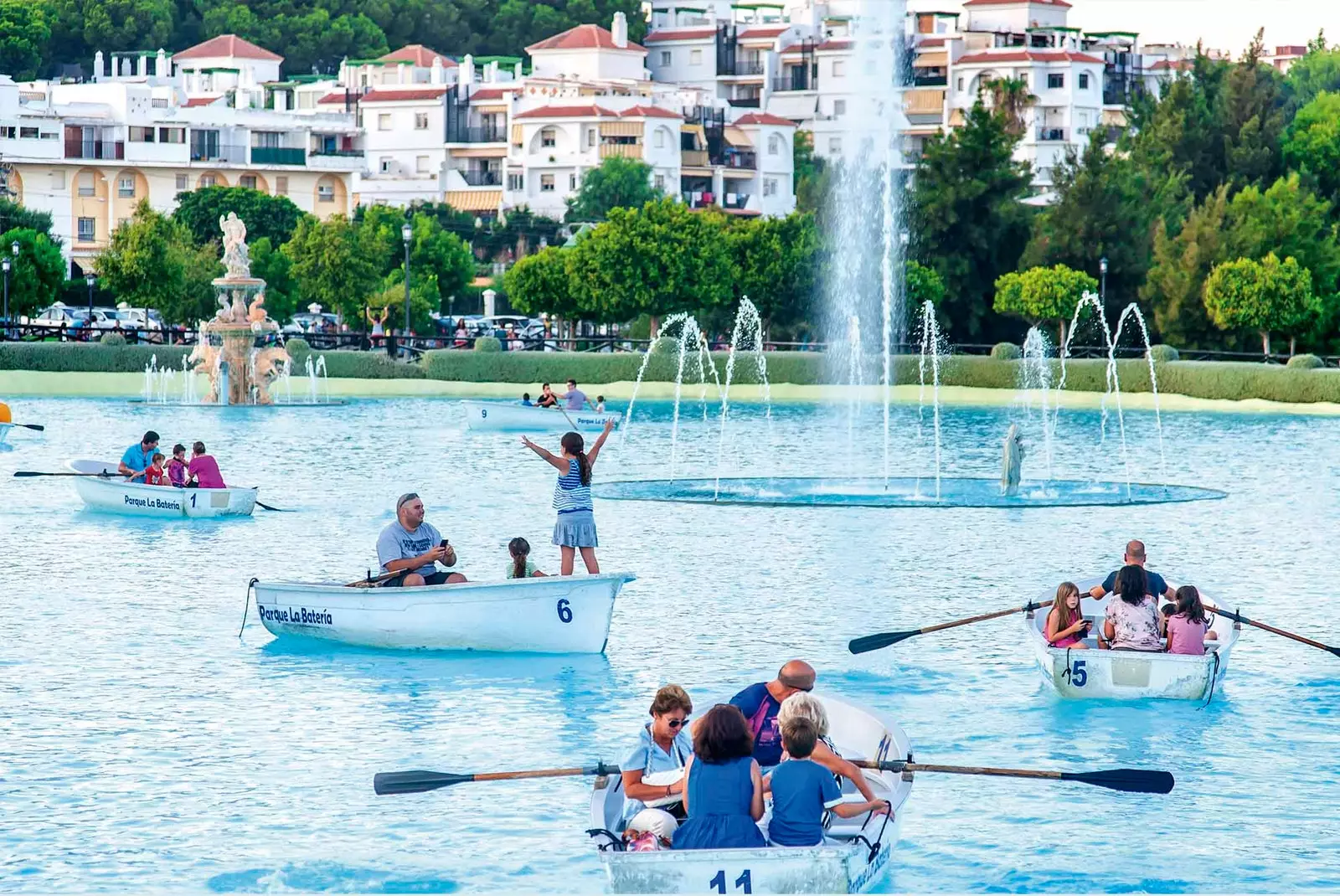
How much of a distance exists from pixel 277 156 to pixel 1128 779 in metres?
126

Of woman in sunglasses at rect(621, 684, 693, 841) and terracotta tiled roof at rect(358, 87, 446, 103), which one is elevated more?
terracotta tiled roof at rect(358, 87, 446, 103)

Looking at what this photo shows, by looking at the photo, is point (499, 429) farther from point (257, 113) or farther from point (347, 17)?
point (347, 17)

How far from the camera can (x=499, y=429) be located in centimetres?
5562

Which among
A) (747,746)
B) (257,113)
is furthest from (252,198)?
(747,746)

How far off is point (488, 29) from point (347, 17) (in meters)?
14.1

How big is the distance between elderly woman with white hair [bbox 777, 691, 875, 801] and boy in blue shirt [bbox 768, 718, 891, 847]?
7 centimetres

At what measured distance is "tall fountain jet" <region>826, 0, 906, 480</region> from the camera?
5797cm

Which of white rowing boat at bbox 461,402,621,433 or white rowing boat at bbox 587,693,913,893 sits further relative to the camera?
white rowing boat at bbox 461,402,621,433

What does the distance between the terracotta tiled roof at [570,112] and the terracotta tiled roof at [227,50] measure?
33557 millimetres

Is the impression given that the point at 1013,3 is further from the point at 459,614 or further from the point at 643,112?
the point at 459,614

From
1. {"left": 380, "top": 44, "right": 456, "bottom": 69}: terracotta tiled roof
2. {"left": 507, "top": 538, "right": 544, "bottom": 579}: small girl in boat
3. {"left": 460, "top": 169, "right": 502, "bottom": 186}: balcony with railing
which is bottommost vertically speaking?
{"left": 507, "top": 538, "right": 544, "bottom": 579}: small girl in boat

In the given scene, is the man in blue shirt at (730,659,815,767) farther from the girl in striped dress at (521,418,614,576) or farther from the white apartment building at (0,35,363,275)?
the white apartment building at (0,35,363,275)

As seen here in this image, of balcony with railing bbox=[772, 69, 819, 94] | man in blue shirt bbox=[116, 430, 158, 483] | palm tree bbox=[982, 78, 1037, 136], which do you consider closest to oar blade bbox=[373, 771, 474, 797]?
man in blue shirt bbox=[116, 430, 158, 483]

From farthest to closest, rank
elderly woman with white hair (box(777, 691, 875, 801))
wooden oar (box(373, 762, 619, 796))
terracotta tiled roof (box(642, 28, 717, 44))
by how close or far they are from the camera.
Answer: terracotta tiled roof (box(642, 28, 717, 44))
wooden oar (box(373, 762, 619, 796))
elderly woman with white hair (box(777, 691, 875, 801))
